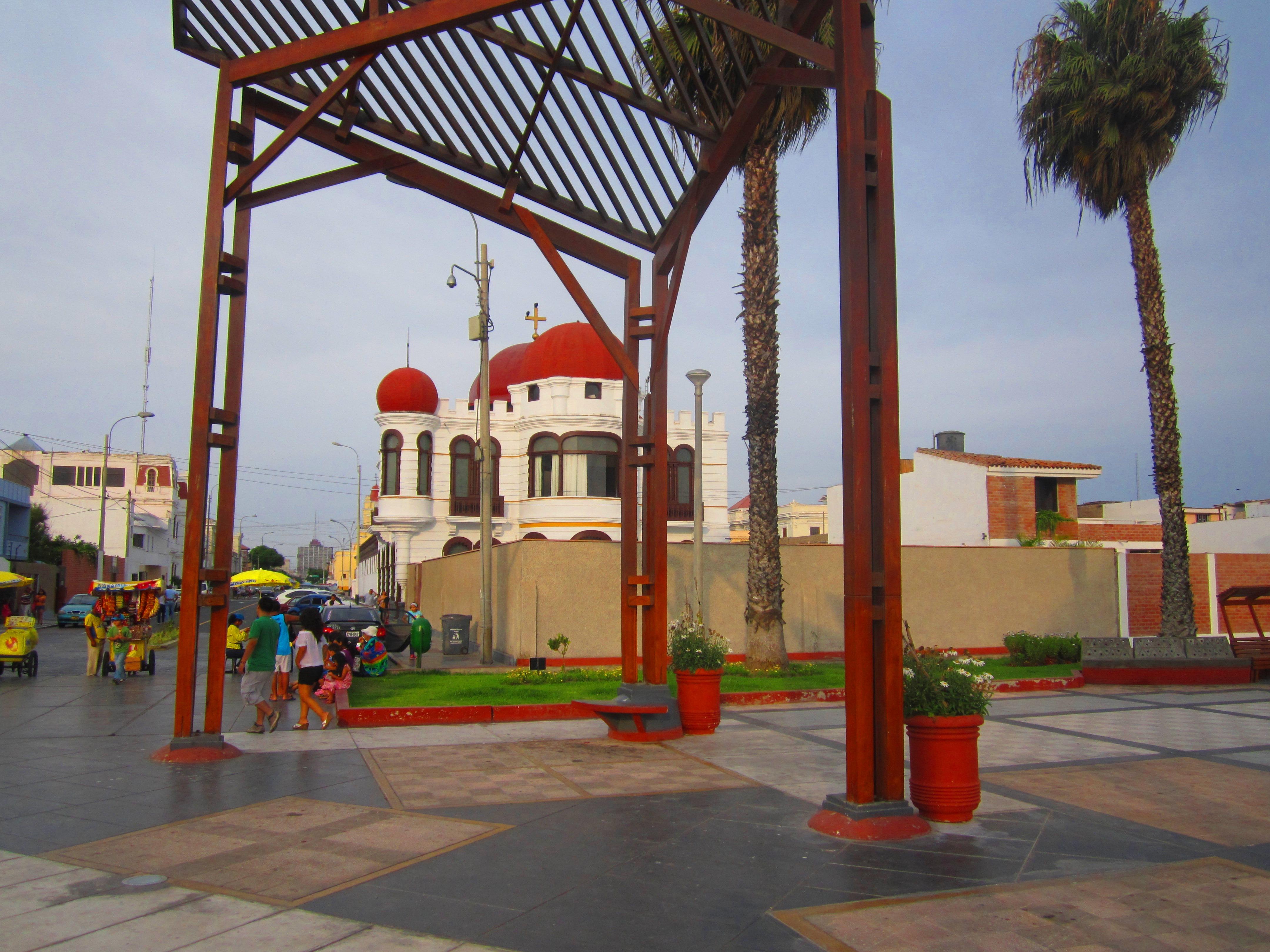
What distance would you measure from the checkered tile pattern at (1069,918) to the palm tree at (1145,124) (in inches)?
602

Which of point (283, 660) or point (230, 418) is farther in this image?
point (283, 660)

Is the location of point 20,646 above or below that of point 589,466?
below

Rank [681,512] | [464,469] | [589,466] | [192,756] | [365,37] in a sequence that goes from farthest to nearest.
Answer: [681,512]
[464,469]
[589,466]
[192,756]
[365,37]

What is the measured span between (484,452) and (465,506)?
692 inches

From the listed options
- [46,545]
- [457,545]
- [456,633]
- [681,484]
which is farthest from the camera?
[46,545]

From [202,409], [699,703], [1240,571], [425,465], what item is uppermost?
[425,465]

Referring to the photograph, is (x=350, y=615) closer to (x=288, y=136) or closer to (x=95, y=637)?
(x=95, y=637)

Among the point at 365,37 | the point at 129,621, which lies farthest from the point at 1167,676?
the point at 129,621

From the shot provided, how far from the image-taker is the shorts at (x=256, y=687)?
11312 millimetres

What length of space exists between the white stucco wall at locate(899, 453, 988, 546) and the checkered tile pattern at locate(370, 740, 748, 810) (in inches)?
1145

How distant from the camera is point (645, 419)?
11.3 m

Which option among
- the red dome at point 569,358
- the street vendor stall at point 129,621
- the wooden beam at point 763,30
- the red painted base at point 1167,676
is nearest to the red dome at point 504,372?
the red dome at point 569,358

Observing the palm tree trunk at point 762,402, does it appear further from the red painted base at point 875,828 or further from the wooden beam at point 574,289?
the red painted base at point 875,828

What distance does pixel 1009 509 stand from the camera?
37.7 meters
